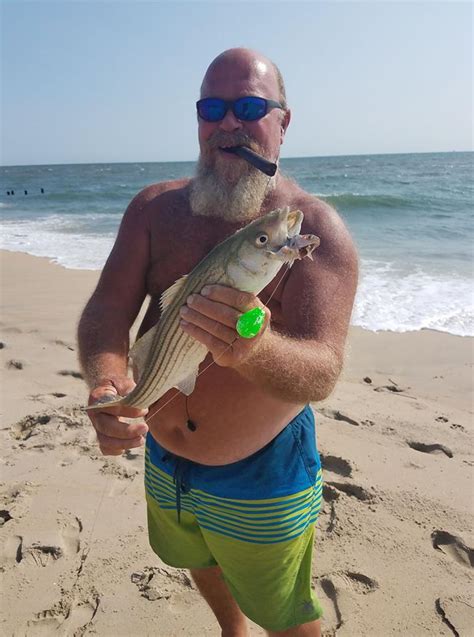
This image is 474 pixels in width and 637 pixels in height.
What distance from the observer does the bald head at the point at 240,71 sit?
2.48m

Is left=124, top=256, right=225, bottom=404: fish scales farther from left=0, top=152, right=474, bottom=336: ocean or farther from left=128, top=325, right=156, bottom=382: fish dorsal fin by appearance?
left=0, top=152, right=474, bottom=336: ocean

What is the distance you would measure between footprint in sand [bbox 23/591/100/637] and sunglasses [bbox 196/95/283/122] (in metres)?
2.67

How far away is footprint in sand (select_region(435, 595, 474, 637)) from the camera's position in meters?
2.70

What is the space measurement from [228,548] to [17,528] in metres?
1.83

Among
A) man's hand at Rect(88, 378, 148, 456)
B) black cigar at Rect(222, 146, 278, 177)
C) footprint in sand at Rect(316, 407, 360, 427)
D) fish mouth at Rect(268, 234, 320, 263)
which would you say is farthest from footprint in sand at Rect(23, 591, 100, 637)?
footprint in sand at Rect(316, 407, 360, 427)

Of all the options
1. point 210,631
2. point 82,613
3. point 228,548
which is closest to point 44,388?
point 82,613

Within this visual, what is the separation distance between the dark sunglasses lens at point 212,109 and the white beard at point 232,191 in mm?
197

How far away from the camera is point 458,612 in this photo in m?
2.80

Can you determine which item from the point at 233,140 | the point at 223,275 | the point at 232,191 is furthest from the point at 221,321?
the point at 233,140

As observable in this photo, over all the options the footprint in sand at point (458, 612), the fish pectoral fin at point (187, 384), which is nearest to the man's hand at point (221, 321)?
the fish pectoral fin at point (187, 384)

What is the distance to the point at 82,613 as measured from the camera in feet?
9.25

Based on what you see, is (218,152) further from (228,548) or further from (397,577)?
(397,577)

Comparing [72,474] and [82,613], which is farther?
[72,474]

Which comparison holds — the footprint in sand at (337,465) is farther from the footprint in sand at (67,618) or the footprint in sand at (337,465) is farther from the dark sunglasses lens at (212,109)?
the dark sunglasses lens at (212,109)
